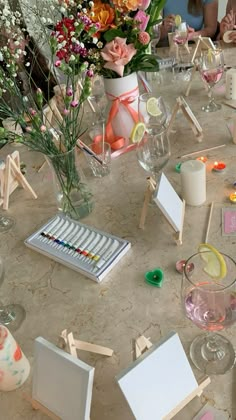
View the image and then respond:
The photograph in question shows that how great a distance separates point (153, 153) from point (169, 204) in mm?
237

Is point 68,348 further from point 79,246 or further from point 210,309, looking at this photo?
point 79,246

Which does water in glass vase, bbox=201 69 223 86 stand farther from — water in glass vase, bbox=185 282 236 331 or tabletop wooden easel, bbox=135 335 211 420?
tabletop wooden easel, bbox=135 335 211 420

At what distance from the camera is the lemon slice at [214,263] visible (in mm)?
838

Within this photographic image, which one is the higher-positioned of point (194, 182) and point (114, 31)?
point (114, 31)

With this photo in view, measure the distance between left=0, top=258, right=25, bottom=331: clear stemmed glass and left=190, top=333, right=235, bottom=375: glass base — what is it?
1.33 ft

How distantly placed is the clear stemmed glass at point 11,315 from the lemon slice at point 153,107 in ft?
2.23

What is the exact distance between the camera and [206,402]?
2.56ft

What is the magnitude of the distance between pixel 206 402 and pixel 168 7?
2.55m

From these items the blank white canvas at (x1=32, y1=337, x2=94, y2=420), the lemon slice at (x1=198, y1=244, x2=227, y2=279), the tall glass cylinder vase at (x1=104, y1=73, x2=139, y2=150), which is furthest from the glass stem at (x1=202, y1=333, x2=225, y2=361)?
the tall glass cylinder vase at (x1=104, y1=73, x2=139, y2=150)

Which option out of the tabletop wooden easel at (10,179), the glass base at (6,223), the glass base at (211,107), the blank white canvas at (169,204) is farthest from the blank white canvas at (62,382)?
the glass base at (211,107)

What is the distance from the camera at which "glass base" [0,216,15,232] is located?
128 centimetres

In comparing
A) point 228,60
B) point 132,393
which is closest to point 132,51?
point 228,60

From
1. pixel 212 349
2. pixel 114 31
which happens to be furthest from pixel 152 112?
pixel 212 349

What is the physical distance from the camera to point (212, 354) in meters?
0.85
